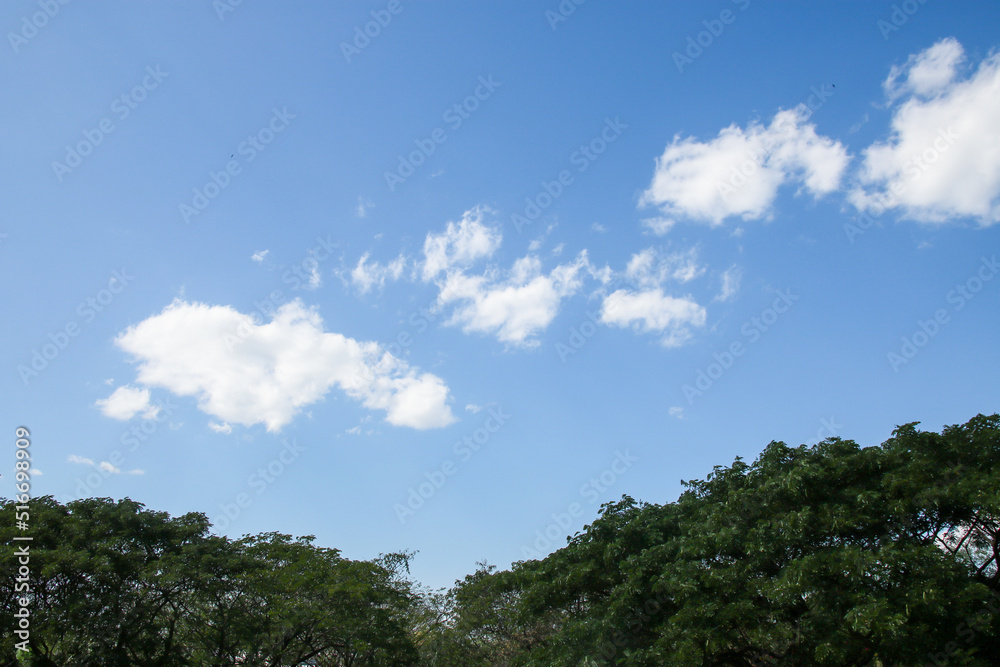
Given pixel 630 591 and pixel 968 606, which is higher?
pixel 630 591

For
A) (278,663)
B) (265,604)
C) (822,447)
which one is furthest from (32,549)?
(822,447)

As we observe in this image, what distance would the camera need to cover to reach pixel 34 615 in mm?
14914

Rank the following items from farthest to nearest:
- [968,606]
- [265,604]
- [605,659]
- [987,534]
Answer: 1. [265,604]
2. [605,659]
3. [987,534]
4. [968,606]

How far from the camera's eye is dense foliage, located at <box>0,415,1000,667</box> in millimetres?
10672

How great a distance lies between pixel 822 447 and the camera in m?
13.9

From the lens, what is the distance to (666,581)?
42.3 feet

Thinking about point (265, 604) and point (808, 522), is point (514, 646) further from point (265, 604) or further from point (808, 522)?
point (808, 522)

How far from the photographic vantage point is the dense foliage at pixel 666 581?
35.0 ft

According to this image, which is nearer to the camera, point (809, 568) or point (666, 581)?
point (809, 568)

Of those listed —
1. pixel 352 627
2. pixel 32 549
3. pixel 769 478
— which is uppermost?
pixel 32 549

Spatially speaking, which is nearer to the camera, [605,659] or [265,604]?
[605,659]

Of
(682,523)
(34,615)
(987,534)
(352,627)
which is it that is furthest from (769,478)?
(34,615)

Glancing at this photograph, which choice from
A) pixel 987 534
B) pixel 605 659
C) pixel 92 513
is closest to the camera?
pixel 987 534

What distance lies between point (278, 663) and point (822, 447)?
52.0 ft
